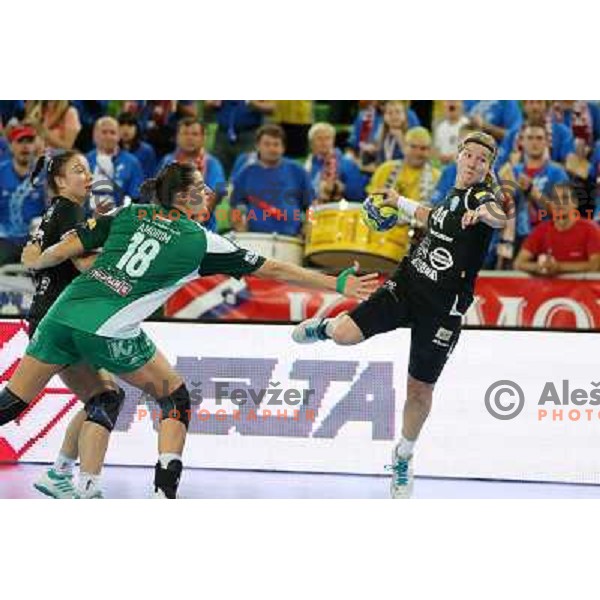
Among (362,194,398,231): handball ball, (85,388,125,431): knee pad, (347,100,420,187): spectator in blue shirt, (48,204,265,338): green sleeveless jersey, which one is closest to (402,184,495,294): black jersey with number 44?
(362,194,398,231): handball ball

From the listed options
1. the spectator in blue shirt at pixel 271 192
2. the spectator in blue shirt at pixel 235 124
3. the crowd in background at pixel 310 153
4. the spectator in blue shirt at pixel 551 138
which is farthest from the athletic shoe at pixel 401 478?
the spectator in blue shirt at pixel 235 124

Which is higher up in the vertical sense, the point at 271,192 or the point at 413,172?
the point at 413,172

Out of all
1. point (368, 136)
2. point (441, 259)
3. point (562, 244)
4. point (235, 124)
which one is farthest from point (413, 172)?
point (441, 259)

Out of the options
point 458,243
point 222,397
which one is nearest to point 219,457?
point 222,397

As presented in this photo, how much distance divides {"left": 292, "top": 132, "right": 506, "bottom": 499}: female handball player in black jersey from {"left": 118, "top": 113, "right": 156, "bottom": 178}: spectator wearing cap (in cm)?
336

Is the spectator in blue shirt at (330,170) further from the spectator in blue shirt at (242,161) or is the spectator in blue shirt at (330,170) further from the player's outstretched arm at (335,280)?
the player's outstretched arm at (335,280)

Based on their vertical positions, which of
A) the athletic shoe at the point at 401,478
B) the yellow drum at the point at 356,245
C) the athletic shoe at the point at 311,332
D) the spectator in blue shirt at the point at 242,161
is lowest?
the athletic shoe at the point at 401,478

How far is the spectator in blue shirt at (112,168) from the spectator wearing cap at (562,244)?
3134 millimetres

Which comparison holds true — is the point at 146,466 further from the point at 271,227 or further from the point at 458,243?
the point at 458,243

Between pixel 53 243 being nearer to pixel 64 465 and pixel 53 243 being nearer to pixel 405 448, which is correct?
pixel 64 465

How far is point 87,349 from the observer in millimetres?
7371

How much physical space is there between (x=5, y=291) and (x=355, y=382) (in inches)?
112

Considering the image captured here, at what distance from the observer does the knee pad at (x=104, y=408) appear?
7.69 metres

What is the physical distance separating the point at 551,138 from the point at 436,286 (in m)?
3.20
